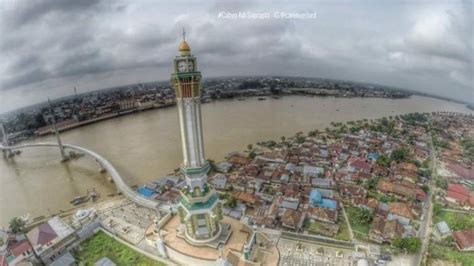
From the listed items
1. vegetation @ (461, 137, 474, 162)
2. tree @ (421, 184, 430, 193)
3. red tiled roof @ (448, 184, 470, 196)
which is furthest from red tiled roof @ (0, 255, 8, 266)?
vegetation @ (461, 137, 474, 162)

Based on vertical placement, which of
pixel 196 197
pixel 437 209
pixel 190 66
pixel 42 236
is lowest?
pixel 437 209

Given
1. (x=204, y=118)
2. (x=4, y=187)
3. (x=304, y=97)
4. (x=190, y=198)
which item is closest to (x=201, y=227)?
(x=190, y=198)

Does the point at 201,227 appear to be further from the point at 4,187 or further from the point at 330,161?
the point at 4,187

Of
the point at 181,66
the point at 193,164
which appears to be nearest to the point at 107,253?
the point at 193,164

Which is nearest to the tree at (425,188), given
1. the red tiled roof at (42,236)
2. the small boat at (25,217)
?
the red tiled roof at (42,236)

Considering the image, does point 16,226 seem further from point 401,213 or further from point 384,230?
point 401,213

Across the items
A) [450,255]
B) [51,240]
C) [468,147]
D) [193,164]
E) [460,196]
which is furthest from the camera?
[468,147]
